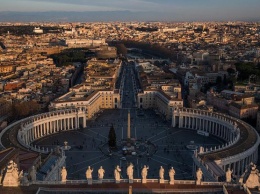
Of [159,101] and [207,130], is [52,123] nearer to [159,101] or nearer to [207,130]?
[159,101]

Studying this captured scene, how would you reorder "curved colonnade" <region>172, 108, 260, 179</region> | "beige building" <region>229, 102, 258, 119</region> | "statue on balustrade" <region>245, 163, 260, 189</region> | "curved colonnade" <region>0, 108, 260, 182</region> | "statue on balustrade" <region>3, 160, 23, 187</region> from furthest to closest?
"beige building" <region>229, 102, 258, 119</region> → "curved colonnade" <region>0, 108, 260, 182</region> → "curved colonnade" <region>172, 108, 260, 179</region> → "statue on balustrade" <region>245, 163, 260, 189</region> → "statue on balustrade" <region>3, 160, 23, 187</region>

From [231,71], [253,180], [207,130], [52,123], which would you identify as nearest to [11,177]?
[253,180]

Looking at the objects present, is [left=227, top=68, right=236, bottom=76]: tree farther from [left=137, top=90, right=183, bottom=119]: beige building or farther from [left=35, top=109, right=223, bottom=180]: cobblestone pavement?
[left=35, top=109, right=223, bottom=180]: cobblestone pavement

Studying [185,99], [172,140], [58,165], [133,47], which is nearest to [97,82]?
[185,99]

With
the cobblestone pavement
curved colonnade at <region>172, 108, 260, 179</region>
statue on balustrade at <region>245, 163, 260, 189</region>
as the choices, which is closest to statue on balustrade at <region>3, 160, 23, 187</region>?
statue on balustrade at <region>245, 163, 260, 189</region>

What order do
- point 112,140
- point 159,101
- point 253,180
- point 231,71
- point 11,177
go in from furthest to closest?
point 231,71 < point 159,101 < point 112,140 < point 253,180 < point 11,177

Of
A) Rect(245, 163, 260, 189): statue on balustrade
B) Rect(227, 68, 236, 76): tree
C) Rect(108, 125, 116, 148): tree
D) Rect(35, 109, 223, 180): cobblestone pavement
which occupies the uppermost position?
Rect(245, 163, 260, 189): statue on balustrade
